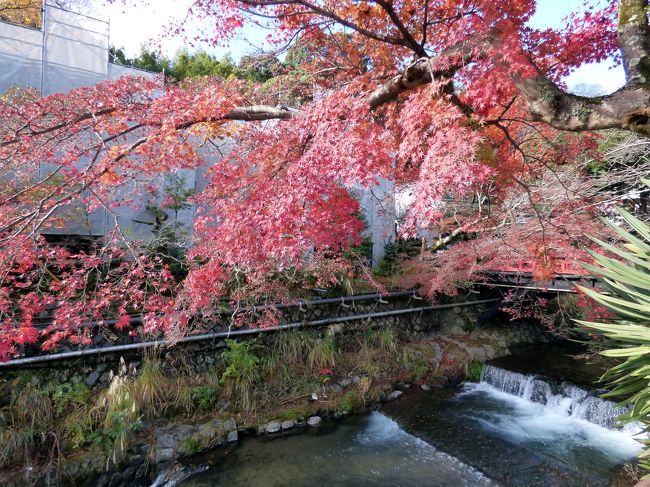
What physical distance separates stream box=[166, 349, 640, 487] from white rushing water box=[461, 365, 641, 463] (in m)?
0.02

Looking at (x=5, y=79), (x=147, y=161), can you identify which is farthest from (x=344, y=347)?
(x=5, y=79)

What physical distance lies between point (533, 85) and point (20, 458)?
686 centimetres

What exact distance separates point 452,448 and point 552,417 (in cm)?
229

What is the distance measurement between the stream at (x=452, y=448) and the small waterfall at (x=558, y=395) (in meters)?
0.02

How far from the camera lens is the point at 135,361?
5750 millimetres

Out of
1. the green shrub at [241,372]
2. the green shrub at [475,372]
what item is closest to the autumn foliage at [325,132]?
the green shrub at [241,372]

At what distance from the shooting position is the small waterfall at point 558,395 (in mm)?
5996

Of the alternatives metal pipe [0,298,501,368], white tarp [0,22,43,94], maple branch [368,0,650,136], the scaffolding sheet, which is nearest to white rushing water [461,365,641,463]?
metal pipe [0,298,501,368]

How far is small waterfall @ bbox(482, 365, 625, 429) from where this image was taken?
600 cm

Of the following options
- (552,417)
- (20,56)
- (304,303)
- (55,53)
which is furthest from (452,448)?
(20,56)

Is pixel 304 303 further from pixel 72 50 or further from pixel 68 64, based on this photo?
pixel 72 50

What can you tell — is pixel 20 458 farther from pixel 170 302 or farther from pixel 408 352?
pixel 408 352

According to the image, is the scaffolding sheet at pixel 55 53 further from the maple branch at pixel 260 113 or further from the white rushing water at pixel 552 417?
the white rushing water at pixel 552 417

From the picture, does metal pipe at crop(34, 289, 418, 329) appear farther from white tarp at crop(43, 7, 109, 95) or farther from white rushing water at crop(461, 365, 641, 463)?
white tarp at crop(43, 7, 109, 95)
